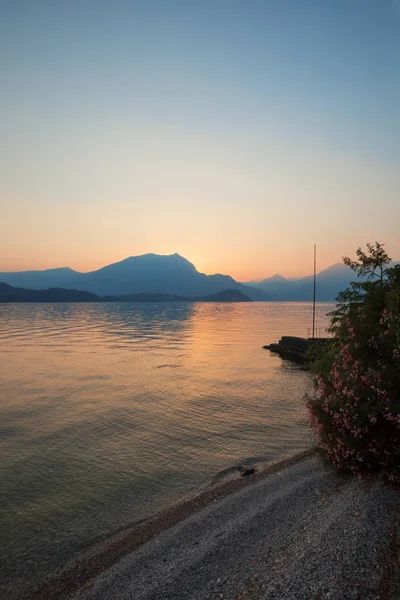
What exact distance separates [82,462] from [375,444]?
1333 centimetres

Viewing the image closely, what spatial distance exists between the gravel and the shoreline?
53 centimetres

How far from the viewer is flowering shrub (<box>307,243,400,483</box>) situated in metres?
9.73

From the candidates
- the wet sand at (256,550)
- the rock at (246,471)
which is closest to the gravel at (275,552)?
the wet sand at (256,550)

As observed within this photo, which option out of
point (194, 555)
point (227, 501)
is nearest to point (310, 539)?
point (194, 555)

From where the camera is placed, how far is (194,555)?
893 cm

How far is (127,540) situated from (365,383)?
8.53 metres

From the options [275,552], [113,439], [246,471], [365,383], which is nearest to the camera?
[275,552]

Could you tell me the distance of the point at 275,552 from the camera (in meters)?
8.38

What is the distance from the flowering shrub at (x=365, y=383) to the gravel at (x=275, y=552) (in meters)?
0.80

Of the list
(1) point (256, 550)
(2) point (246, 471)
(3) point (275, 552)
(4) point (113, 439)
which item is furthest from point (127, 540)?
(4) point (113, 439)

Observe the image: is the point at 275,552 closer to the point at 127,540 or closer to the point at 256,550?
the point at 256,550

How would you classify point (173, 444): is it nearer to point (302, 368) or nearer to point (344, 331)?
point (344, 331)

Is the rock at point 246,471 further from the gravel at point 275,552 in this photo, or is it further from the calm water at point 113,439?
the gravel at point 275,552

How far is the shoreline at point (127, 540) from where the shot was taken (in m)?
9.28
